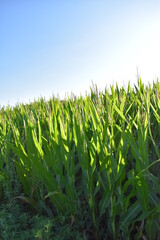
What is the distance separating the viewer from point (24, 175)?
6.25 ft

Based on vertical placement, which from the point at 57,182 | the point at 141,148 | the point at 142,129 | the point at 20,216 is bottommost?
the point at 20,216

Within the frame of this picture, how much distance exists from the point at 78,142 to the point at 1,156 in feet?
3.32

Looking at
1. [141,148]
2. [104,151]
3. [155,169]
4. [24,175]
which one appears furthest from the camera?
[24,175]

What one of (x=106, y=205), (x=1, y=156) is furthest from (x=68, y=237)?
(x=1, y=156)

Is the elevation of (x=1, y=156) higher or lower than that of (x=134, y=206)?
higher

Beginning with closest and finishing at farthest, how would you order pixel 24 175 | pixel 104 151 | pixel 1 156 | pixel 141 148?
pixel 141 148 → pixel 104 151 → pixel 24 175 → pixel 1 156

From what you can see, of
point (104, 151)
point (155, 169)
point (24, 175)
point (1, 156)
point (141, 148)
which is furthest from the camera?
point (1, 156)

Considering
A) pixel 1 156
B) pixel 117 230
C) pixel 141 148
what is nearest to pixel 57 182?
pixel 117 230

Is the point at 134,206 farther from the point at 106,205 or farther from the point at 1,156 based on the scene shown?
the point at 1,156

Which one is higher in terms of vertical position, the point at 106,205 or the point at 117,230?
the point at 106,205

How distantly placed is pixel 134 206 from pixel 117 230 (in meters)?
0.20

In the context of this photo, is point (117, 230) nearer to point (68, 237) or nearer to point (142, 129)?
point (68, 237)

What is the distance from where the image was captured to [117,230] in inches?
58.0

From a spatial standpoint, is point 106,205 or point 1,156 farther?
point 1,156
